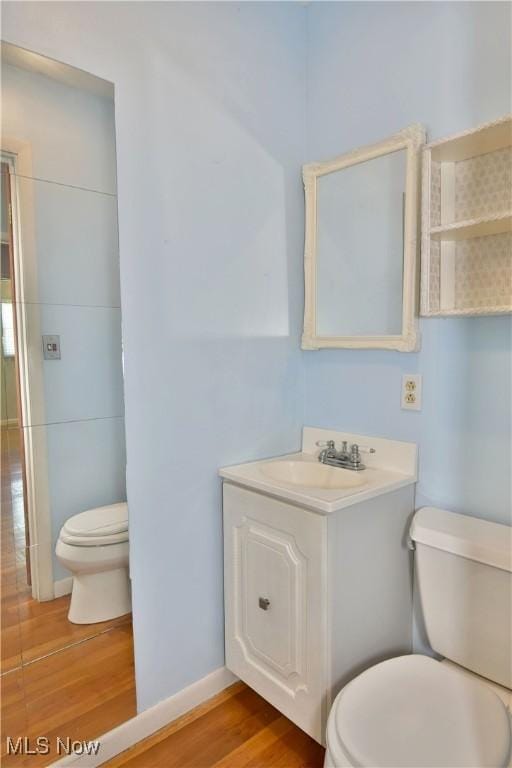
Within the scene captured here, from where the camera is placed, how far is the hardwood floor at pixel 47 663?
4.31 ft

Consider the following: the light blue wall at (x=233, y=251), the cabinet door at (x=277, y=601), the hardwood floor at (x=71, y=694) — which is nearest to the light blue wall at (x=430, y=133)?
the light blue wall at (x=233, y=251)

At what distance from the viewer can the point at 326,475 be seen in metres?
1.78

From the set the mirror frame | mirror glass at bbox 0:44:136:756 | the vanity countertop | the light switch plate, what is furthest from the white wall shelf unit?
the light switch plate

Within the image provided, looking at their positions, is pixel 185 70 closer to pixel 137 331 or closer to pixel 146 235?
pixel 146 235

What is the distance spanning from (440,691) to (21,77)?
188 centimetres

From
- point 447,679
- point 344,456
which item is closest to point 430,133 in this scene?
point 344,456

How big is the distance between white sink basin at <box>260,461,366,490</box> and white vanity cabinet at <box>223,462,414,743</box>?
0.17 meters

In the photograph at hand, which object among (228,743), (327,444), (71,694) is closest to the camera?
(71,694)

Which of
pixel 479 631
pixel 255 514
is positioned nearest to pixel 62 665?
pixel 255 514

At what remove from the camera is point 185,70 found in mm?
1568

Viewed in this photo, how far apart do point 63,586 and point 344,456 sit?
3.35ft

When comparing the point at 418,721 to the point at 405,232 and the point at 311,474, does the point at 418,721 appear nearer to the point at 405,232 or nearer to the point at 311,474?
the point at 311,474

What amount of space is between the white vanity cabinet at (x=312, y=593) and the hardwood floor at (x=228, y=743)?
4.7 inches

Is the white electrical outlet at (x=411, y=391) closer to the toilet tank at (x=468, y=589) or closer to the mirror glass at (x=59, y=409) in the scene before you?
the toilet tank at (x=468, y=589)
